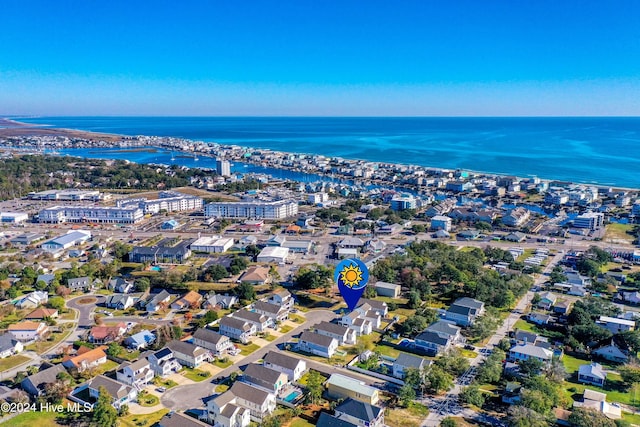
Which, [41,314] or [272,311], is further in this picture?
[272,311]

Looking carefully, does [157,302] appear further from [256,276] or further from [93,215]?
[93,215]

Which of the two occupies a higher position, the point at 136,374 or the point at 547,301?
the point at 136,374

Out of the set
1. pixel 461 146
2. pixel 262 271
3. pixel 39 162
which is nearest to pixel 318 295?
pixel 262 271

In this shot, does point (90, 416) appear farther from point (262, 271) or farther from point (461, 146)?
point (461, 146)

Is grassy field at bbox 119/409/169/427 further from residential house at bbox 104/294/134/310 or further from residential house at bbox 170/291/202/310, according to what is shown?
residential house at bbox 104/294/134/310

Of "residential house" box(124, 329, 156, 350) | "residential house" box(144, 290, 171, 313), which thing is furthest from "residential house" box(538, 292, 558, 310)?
"residential house" box(144, 290, 171, 313)

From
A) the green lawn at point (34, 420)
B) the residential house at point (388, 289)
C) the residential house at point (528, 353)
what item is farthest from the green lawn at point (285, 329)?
the residential house at point (528, 353)

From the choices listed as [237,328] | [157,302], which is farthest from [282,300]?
[157,302]
